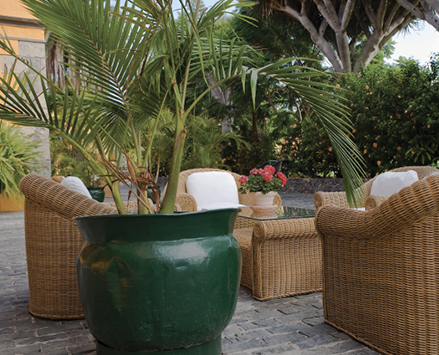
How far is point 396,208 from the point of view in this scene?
165cm

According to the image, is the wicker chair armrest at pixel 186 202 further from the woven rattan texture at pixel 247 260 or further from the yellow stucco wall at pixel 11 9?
the yellow stucco wall at pixel 11 9

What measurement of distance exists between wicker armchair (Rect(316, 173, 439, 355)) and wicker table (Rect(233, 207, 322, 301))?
55 centimetres

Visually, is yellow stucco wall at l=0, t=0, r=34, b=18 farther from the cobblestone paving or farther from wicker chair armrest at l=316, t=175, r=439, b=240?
wicker chair armrest at l=316, t=175, r=439, b=240

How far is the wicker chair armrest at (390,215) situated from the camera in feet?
5.12

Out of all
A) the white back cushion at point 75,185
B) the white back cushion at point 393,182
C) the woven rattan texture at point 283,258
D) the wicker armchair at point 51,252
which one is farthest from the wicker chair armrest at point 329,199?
the wicker armchair at point 51,252

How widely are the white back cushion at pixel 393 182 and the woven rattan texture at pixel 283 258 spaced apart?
1427 mm

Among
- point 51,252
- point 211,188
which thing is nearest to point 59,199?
point 51,252

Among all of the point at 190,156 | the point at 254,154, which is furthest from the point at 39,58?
the point at 254,154

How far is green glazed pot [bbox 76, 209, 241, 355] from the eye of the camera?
4.40 ft

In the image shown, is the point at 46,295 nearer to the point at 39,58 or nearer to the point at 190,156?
the point at 39,58

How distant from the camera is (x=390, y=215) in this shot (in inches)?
66.2

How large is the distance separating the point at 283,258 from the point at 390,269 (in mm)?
1033

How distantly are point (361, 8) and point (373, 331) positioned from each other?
12.8m

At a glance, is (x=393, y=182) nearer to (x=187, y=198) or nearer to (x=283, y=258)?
(x=283, y=258)
